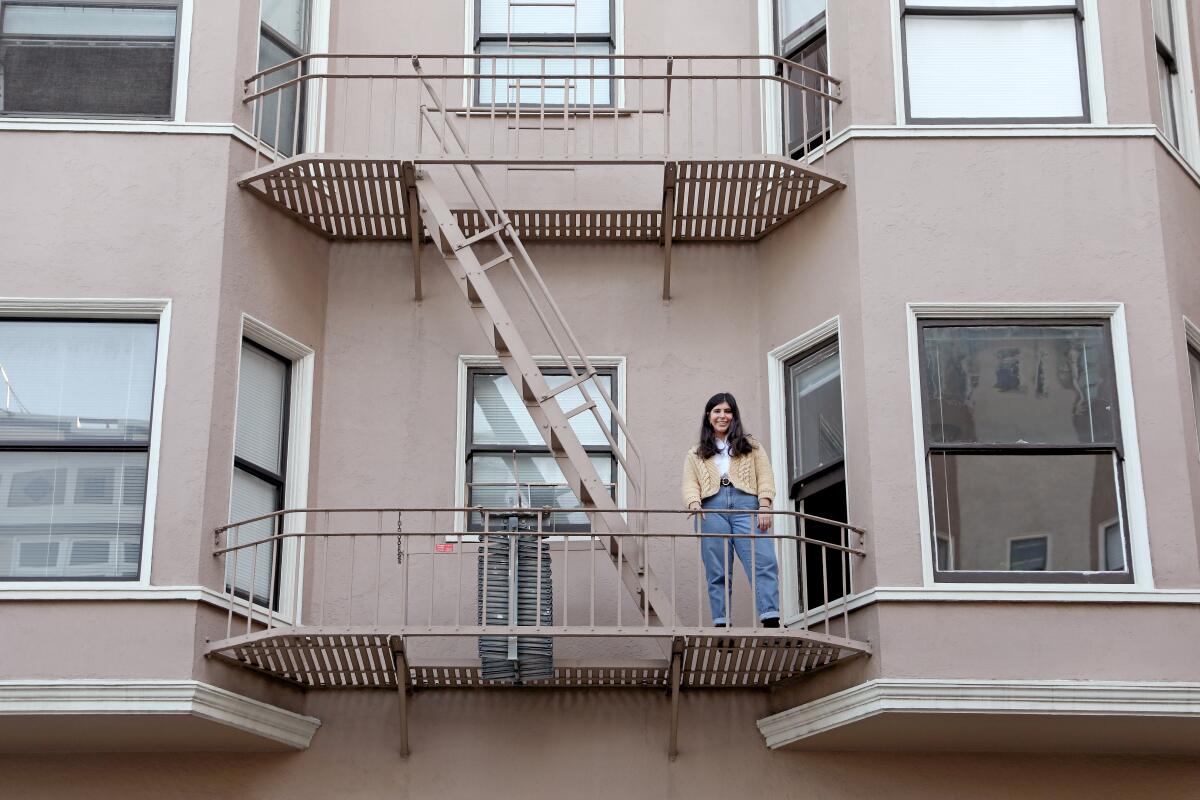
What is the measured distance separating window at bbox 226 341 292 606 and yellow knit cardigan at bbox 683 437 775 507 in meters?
3.03

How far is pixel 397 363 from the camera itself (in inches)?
497

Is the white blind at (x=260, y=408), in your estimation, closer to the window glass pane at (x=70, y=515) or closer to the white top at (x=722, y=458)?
the window glass pane at (x=70, y=515)

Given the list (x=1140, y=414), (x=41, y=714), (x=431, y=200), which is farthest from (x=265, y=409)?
(x=1140, y=414)

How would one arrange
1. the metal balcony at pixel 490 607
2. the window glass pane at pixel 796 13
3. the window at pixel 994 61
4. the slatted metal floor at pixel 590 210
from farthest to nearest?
the window glass pane at pixel 796 13 → the window at pixel 994 61 → the slatted metal floor at pixel 590 210 → the metal balcony at pixel 490 607

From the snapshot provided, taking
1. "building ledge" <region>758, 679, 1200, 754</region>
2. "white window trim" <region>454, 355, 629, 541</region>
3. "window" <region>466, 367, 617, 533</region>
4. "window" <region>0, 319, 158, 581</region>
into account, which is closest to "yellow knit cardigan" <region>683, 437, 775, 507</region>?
"white window trim" <region>454, 355, 629, 541</region>

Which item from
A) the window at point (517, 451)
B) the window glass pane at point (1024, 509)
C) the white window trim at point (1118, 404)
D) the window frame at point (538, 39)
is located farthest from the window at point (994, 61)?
the window at point (517, 451)

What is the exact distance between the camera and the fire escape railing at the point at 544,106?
12.9 meters

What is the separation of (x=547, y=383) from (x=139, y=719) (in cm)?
393

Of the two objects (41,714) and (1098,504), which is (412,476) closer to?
(41,714)

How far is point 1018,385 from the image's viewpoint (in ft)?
37.3

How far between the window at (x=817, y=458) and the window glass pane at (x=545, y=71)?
9.54ft

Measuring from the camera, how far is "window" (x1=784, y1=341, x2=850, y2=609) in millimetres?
11688

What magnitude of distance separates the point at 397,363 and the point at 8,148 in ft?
10.4

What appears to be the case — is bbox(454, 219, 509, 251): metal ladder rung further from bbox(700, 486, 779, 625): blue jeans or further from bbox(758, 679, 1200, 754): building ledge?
bbox(758, 679, 1200, 754): building ledge
